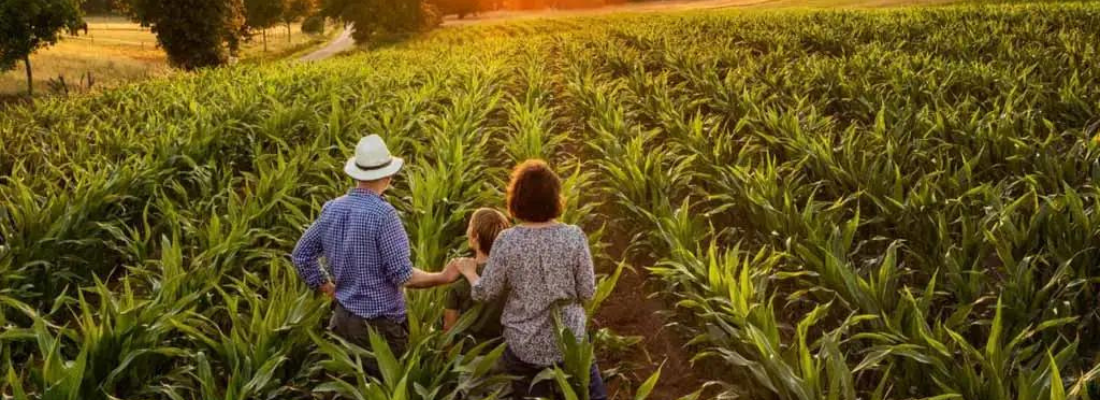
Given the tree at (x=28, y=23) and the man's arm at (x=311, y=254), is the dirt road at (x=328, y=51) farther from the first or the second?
the man's arm at (x=311, y=254)

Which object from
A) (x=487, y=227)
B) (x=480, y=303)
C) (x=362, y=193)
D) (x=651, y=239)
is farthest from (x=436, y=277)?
(x=651, y=239)

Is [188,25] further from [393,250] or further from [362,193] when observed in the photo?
[393,250]

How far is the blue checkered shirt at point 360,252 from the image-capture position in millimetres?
3453

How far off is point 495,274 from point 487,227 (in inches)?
12.0

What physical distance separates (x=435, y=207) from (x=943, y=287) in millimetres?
3326

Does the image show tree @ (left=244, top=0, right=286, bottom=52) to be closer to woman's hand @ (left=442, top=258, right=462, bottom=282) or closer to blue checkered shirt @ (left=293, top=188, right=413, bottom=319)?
blue checkered shirt @ (left=293, top=188, right=413, bottom=319)

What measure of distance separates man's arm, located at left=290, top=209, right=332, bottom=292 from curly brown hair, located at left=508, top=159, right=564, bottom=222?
0.95 m

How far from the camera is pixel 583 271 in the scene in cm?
337

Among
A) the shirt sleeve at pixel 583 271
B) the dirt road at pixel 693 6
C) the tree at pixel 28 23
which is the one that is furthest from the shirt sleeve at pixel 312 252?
the tree at pixel 28 23

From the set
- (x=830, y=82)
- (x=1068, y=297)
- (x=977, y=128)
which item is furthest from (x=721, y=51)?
(x=1068, y=297)

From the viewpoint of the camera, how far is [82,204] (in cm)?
544

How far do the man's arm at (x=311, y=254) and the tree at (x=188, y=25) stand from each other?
2554 cm

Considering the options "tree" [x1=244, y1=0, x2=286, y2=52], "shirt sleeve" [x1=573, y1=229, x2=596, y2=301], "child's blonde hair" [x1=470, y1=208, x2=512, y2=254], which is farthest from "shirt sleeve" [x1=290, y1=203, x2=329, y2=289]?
"tree" [x1=244, y1=0, x2=286, y2=52]

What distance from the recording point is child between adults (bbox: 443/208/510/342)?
3570mm
